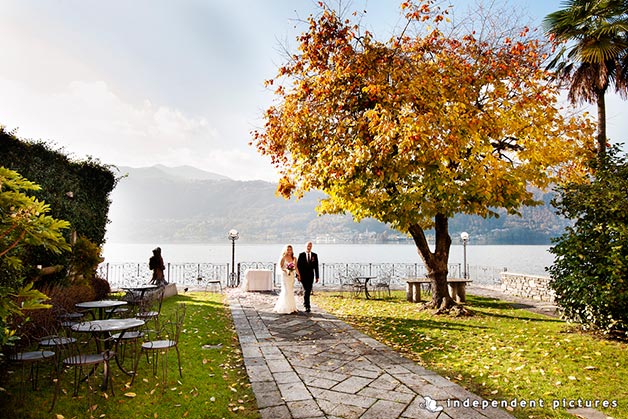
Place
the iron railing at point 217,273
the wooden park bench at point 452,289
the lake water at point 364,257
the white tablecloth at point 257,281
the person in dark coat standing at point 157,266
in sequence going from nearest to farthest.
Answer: the wooden park bench at point 452,289, the person in dark coat standing at point 157,266, the white tablecloth at point 257,281, the iron railing at point 217,273, the lake water at point 364,257

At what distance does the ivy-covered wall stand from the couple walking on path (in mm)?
5312

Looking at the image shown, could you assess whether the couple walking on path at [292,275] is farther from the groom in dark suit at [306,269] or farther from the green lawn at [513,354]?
the green lawn at [513,354]

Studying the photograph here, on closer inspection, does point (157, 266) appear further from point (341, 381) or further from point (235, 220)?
point (235, 220)

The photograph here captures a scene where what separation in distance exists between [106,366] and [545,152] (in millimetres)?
8745

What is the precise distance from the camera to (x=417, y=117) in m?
7.32

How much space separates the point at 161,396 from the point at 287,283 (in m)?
5.72

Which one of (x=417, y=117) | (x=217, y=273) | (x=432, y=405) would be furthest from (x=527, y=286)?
(x=217, y=273)

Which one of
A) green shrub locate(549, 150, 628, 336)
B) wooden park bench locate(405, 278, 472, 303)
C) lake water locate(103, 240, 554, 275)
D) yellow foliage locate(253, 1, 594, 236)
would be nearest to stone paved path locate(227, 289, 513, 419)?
yellow foliage locate(253, 1, 594, 236)

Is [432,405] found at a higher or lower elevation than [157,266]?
lower

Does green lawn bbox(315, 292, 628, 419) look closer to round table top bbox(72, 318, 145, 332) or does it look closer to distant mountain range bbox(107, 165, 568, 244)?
round table top bbox(72, 318, 145, 332)

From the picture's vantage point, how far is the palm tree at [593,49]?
8.91 metres

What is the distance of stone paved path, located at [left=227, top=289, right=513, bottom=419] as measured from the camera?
3.97m

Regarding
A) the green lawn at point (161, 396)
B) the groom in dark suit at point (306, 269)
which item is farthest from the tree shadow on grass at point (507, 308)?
the green lawn at point (161, 396)

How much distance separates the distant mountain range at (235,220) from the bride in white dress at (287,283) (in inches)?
3538
